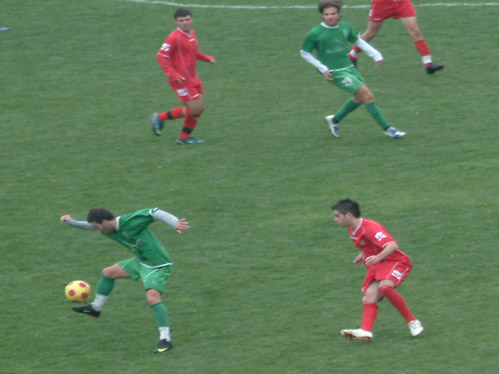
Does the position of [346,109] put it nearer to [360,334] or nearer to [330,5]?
[330,5]

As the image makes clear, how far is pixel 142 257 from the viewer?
9.50 meters

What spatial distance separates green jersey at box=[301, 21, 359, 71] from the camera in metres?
13.6

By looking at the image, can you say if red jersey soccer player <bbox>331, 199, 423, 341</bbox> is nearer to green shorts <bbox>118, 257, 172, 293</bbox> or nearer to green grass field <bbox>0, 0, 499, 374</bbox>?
green grass field <bbox>0, 0, 499, 374</bbox>

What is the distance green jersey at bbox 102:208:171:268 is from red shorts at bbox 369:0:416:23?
26.7 feet

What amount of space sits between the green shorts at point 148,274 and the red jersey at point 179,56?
4.78 metres

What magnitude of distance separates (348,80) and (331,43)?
0.60 meters

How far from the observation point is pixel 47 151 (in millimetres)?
14711

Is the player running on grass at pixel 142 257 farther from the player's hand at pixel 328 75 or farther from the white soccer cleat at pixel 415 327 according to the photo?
the player's hand at pixel 328 75

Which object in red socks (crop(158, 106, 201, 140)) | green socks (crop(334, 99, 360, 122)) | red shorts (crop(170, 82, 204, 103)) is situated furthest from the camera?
red socks (crop(158, 106, 201, 140))

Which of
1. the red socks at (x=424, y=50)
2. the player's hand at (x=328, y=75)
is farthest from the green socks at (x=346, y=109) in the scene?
the red socks at (x=424, y=50)

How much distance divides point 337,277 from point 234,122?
5.52 m

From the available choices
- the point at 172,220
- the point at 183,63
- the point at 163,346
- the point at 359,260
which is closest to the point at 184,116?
the point at 183,63

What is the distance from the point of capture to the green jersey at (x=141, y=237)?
935 centimetres

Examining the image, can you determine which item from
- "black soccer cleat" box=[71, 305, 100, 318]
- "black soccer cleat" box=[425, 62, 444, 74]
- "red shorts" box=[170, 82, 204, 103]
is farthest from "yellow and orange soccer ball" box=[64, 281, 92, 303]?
"black soccer cleat" box=[425, 62, 444, 74]
